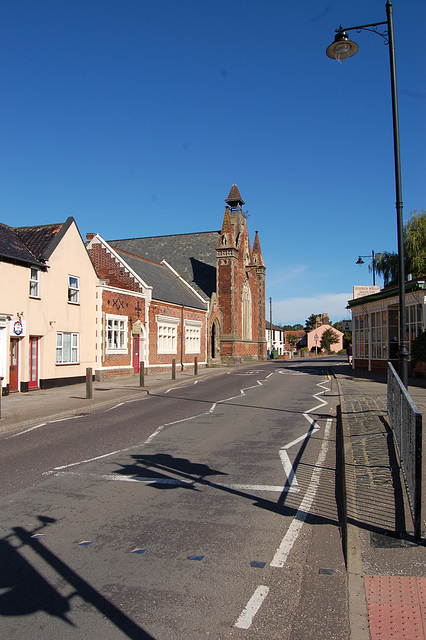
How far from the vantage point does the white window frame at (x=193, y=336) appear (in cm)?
3942

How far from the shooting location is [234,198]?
189 feet

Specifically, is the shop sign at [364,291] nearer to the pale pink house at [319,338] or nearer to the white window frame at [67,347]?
the white window frame at [67,347]

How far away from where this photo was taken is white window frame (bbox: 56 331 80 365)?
79.3 feet

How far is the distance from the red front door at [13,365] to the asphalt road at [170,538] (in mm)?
10691

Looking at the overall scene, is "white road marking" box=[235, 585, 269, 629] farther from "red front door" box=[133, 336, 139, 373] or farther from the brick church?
the brick church

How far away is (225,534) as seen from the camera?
217 inches

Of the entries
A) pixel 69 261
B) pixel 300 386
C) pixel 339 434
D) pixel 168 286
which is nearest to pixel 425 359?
pixel 300 386

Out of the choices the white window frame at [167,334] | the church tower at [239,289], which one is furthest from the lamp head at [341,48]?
the church tower at [239,289]

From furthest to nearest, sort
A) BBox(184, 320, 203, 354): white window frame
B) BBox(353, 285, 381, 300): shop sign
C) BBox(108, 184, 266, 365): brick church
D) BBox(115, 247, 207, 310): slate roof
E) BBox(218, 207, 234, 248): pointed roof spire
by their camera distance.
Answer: BBox(218, 207, 234, 248): pointed roof spire, BBox(108, 184, 266, 365): brick church, BBox(184, 320, 203, 354): white window frame, BBox(115, 247, 207, 310): slate roof, BBox(353, 285, 381, 300): shop sign

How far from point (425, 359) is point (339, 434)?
14753 millimetres

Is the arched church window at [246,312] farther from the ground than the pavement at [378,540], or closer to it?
farther from the ground

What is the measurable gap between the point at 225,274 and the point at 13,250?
29503 mm

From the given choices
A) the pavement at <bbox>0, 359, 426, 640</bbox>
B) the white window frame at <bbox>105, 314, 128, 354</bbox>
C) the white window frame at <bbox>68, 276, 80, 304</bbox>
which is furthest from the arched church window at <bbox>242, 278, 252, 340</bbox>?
the pavement at <bbox>0, 359, 426, 640</bbox>

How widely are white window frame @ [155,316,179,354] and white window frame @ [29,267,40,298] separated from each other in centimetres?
1152
